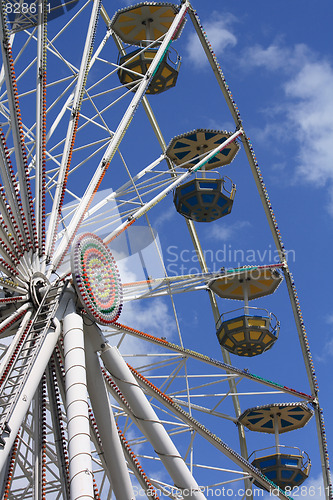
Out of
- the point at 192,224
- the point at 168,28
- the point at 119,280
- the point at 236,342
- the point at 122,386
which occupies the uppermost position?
the point at 168,28

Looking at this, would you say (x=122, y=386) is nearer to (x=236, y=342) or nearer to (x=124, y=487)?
(x=124, y=487)

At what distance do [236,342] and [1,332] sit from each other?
887cm

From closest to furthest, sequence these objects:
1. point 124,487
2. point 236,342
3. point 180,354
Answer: point 124,487 → point 180,354 → point 236,342

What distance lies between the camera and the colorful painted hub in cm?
1341

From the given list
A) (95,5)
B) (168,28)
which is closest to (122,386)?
(95,5)

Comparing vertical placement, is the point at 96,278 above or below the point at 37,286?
above

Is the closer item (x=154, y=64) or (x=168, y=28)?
(x=154, y=64)

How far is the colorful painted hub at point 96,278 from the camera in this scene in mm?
13414

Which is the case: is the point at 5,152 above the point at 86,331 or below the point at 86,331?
above

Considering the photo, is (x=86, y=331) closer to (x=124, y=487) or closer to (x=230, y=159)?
(x=124, y=487)

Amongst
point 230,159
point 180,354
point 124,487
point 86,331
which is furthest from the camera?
point 230,159

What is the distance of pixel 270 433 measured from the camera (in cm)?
2216

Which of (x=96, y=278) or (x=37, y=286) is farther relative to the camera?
(x=96, y=278)

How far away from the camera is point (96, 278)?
13.9m
